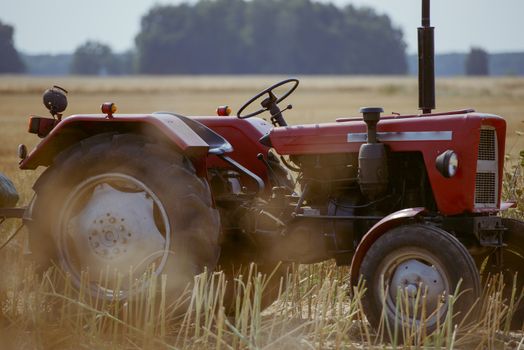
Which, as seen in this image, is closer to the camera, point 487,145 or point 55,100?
point 487,145

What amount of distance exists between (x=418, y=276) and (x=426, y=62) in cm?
168

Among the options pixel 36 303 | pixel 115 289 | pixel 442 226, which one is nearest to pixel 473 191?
pixel 442 226

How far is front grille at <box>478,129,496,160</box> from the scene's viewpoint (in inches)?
214

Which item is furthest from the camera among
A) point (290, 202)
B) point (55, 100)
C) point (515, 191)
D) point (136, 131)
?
point (515, 191)

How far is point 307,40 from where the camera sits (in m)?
125

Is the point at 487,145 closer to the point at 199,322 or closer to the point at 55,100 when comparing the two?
the point at 199,322

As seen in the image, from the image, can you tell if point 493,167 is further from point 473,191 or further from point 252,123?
point 252,123

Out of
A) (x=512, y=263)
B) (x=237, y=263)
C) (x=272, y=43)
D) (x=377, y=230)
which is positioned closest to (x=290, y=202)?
(x=237, y=263)

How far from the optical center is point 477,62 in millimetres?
128500

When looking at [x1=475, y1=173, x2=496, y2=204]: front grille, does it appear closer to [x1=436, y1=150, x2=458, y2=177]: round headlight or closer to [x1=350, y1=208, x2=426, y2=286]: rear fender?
[x1=436, y1=150, x2=458, y2=177]: round headlight

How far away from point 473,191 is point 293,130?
1061 mm

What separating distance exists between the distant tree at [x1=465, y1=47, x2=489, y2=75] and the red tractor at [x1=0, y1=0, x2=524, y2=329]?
411ft

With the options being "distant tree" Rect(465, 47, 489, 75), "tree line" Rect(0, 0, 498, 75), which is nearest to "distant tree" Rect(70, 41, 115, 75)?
"tree line" Rect(0, 0, 498, 75)

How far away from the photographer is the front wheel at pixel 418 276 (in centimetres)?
484
